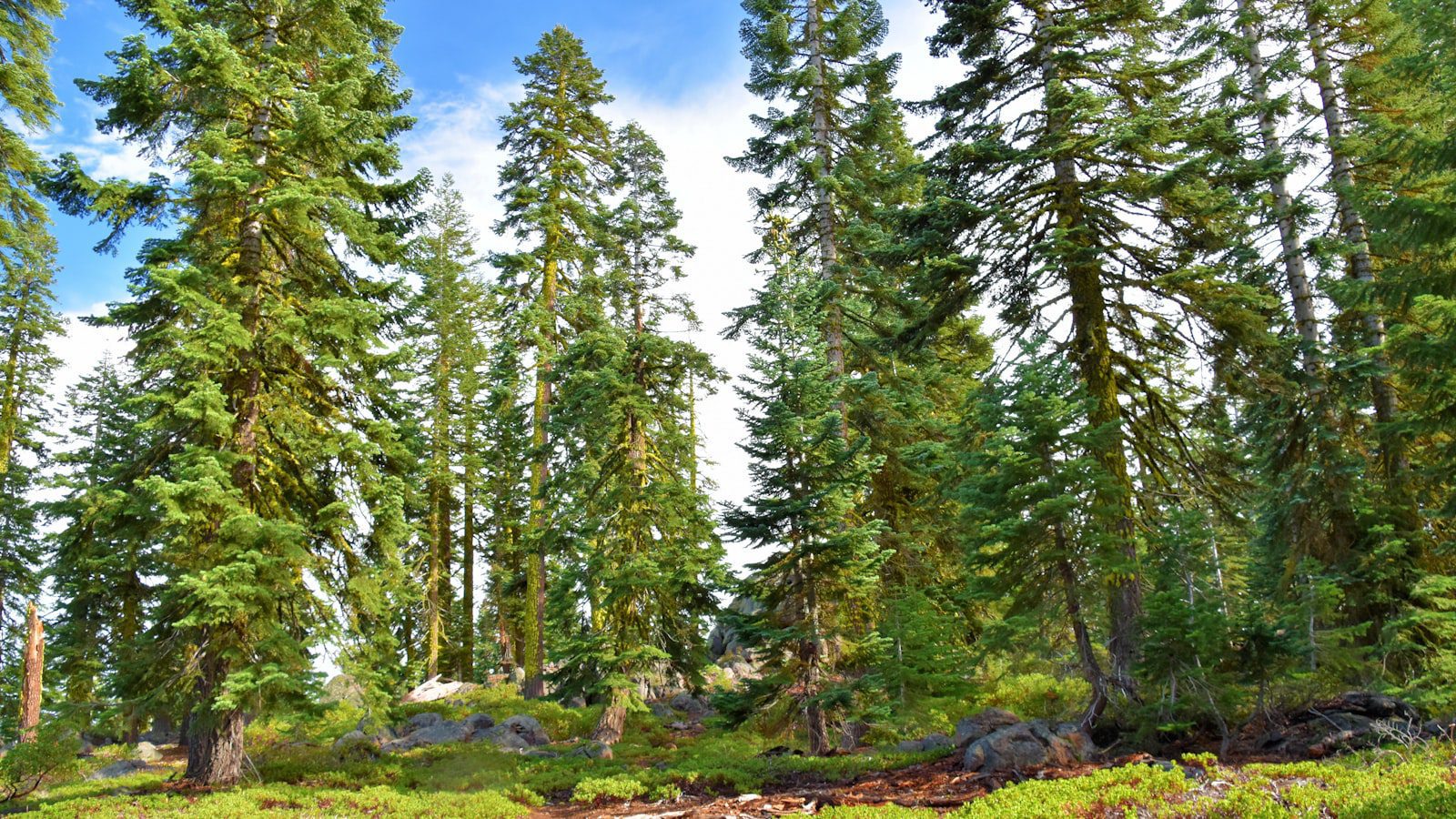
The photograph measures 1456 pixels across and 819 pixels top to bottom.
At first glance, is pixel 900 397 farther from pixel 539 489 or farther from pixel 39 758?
pixel 39 758

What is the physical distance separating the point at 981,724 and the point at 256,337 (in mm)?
13748

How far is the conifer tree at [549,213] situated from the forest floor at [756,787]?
735 cm

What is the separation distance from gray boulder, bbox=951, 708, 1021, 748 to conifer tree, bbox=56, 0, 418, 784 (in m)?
9.45

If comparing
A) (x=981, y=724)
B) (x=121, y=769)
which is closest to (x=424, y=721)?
(x=121, y=769)

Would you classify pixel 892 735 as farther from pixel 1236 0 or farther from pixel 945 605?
pixel 1236 0

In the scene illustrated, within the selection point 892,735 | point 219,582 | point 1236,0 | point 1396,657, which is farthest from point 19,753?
point 1236,0

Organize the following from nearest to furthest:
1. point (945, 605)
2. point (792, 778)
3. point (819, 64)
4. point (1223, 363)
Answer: point (792, 778) < point (1223, 363) < point (945, 605) < point (819, 64)

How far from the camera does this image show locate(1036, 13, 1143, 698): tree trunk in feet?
34.0

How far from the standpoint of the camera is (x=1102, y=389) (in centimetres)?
1209

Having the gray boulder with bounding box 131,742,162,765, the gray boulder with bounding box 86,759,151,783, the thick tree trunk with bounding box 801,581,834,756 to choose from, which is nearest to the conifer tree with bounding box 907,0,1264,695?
the thick tree trunk with bounding box 801,581,834,756

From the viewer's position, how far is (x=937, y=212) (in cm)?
1283

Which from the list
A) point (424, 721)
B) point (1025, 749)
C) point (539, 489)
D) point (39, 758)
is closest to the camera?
point (1025, 749)

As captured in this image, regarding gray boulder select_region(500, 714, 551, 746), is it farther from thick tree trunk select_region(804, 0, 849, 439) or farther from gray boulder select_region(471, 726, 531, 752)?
thick tree trunk select_region(804, 0, 849, 439)

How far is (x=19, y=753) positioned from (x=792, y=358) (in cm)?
1393
